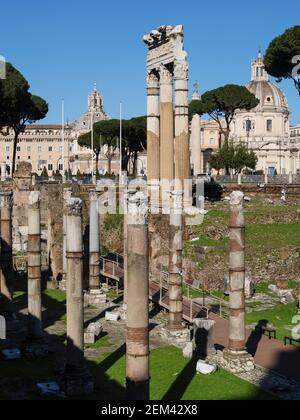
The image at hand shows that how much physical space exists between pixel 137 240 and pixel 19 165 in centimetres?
3415

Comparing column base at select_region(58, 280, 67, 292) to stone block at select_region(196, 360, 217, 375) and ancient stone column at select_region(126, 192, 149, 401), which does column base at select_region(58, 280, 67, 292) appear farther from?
ancient stone column at select_region(126, 192, 149, 401)

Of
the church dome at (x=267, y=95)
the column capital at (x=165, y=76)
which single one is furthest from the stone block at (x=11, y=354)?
the church dome at (x=267, y=95)

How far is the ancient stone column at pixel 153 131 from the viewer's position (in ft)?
107

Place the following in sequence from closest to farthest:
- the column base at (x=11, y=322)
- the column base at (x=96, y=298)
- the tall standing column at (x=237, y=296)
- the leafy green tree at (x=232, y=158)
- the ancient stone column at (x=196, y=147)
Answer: the tall standing column at (x=237, y=296), the column base at (x=11, y=322), the column base at (x=96, y=298), the ancient stone column at (x=196, y=147), the leafy green tree at (x=232, y=158)

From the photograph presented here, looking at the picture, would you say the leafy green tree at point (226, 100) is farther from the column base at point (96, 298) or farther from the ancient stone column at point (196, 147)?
the column base at point (96, 298)

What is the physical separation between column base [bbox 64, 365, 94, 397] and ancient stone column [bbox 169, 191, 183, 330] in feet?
18.1

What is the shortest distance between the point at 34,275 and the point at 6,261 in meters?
2.62

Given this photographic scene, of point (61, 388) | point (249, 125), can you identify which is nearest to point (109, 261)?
point (61, 388)

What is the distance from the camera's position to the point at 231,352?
17.0 meters

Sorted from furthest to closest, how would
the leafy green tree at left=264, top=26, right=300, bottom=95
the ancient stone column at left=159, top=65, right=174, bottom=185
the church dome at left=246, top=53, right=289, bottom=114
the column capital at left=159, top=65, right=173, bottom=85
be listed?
the church dome at left=246, top=53, right=289, bottom=114, the leafy green tree at left=264, top=26, right=300, bottom=95, the column capital at left=159, top=65, right=173, bottom=85, the ancient stone column at left=159, top=65, right=174, bottom=185

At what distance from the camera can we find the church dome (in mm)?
87500

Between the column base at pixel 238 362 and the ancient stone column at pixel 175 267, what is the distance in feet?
10.7

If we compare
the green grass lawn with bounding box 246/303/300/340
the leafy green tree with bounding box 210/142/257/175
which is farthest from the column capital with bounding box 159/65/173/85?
the leafy green tree with bounding box 210/142/257/175
